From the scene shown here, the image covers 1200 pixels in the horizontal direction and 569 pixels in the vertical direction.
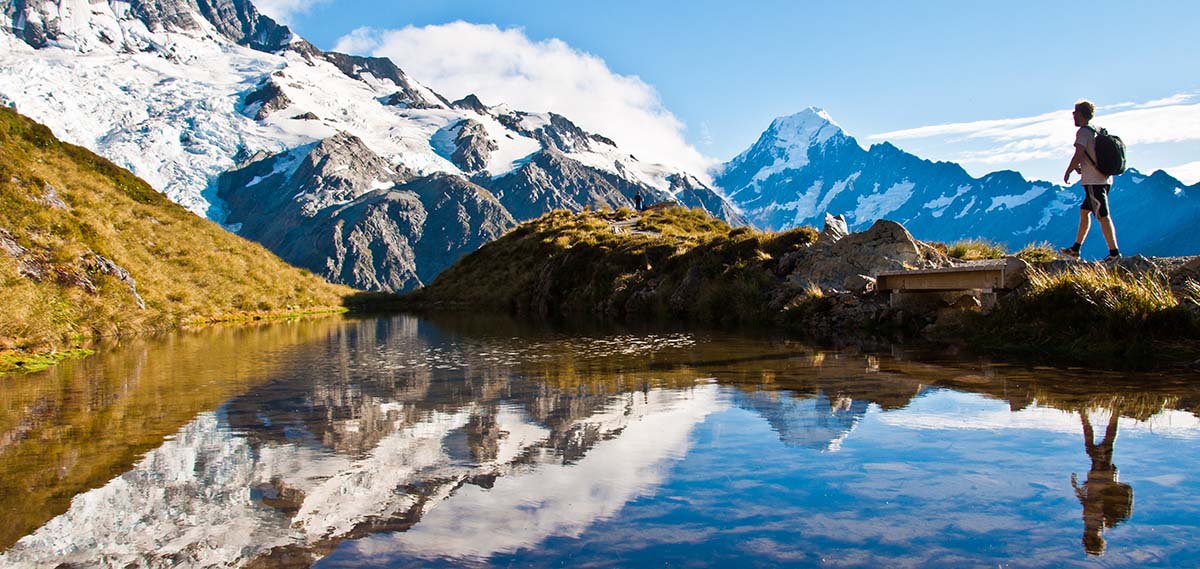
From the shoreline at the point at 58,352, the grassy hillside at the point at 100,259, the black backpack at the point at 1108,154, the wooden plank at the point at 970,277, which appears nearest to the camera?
the shoreline at the point at 58,352

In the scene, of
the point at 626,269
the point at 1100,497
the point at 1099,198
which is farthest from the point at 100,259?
the point at 1100,497

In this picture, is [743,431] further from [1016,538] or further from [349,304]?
[349,304]

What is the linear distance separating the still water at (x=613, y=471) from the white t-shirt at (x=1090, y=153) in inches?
162

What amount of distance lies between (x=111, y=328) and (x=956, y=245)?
21.4 meters

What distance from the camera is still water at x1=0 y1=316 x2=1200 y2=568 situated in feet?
12.4

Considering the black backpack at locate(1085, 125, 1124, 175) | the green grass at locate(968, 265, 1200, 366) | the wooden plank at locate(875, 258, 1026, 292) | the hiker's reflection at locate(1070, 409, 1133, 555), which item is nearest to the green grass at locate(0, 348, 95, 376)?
the hiker's reflection at locate(1070, 409, 1133, 555)

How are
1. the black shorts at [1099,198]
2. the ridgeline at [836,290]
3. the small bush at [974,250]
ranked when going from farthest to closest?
the small bush at [974,250] < the black shorts at [1099,198] < the ridgeline at [836,290]

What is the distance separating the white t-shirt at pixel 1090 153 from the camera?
11.9 metres

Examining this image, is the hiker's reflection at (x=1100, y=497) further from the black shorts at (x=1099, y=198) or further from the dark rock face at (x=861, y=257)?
the dark rock face at (x=861, y=257)

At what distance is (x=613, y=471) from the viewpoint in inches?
203

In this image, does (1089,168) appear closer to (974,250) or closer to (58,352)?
(974,250)

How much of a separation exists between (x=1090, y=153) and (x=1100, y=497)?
30.8ft

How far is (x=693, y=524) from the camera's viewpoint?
160 inches

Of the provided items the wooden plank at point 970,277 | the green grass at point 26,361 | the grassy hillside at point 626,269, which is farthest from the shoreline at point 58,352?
the wooden plank at point 970,277
